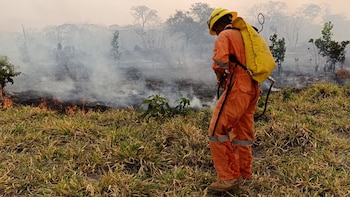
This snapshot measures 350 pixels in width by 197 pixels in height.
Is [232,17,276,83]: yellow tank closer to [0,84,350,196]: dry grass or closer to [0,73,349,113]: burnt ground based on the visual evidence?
[0,84,350,196]: dry grass

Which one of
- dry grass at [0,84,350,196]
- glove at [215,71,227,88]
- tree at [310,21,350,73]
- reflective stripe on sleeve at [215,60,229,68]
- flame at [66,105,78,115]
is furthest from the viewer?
tree at [310,21,350,73]

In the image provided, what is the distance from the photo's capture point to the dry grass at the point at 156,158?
4008 mm

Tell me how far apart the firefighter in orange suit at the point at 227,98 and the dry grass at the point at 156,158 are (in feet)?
1.00

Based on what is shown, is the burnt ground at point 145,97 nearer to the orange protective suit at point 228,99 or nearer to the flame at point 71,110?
the flame at point 71,110

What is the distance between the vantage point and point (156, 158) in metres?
4.77

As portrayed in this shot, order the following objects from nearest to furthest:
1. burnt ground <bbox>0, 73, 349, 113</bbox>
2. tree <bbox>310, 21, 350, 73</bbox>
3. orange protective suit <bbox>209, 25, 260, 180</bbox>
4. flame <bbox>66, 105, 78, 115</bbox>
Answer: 1. orange protective suit <bbox>209, 25, 260, 180</bbox>
2. flame <bbox>66, 105, 78, 115</bbox>
3. burnt ground <bbox>0, 73, 349, 113</bbox>
4. tree <bbox>310, 21, 350, 73</bbox>

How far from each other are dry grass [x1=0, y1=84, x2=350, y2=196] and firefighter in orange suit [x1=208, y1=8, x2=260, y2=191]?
12.0 inches

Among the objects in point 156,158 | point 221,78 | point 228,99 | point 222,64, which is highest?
point 222,64

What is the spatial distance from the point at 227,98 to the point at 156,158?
1.50m

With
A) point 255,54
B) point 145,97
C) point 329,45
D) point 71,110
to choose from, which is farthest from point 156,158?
point 329,45

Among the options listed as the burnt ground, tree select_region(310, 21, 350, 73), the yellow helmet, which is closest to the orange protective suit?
the yellow helmet

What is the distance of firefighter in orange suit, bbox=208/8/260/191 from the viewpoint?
3756 millimetres

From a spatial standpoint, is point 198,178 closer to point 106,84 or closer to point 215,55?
point 215,55

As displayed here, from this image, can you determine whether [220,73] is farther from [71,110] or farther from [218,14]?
[71,110]
